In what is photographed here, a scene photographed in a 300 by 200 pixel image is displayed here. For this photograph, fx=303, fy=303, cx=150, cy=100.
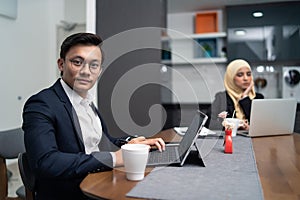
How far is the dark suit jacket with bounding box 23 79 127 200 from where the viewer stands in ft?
3.35

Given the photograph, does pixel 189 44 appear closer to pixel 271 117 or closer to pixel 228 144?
pixel 271 117

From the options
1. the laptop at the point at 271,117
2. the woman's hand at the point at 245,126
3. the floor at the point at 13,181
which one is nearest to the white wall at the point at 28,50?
the floor at the point at 13,181

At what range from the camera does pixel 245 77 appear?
102 inches

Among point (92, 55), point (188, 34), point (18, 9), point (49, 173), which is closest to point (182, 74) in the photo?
point (188, 34)

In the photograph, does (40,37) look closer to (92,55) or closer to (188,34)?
(188,34)

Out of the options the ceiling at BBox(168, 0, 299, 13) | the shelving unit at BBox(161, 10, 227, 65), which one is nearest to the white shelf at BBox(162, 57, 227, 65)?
the shelving unit at BBox(161, 10, 227, 65)

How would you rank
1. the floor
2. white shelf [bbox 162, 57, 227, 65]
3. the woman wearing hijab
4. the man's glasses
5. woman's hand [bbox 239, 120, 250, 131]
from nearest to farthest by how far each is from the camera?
the man's glasses
woman's hand [bbox 239, 120, 250, 131]
the woman wearing hijab
the floor
white shelf [bbox 162, 57, 227, 65]

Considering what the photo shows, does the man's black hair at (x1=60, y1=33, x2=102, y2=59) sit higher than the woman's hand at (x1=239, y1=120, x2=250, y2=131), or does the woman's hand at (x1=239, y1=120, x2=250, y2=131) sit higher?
the man's black hair at (x1=60, y1=33, x2=102, y2=59)

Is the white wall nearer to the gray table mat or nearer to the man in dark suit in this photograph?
the man in dark suit

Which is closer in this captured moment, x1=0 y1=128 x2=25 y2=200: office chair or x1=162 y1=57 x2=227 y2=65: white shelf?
x1=0 y1=128 x2=25 y2=200: office chair

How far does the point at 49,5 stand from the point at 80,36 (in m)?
3.34

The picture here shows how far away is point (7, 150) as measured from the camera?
178 cm

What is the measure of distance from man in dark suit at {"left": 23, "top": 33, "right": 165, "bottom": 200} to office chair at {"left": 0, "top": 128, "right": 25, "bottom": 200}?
557 millimetres

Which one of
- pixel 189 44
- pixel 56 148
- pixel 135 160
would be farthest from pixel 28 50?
pixel 135 160
